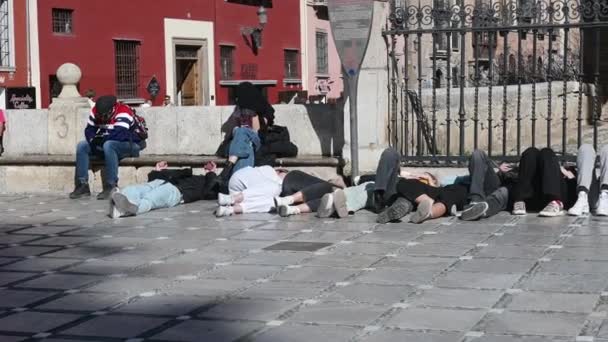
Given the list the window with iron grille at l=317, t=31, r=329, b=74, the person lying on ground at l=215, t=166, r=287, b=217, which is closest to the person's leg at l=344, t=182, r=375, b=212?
the person lying on ground at l=215, t=166, r=287, b=217

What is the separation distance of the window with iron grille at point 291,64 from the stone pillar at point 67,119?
2175 cm

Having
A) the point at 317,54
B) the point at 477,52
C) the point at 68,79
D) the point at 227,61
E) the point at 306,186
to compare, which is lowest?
A: the point at 306,186

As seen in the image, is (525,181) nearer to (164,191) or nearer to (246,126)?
(246,126)

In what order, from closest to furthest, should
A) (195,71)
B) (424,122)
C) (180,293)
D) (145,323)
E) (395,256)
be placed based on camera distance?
(145,323)
(180,293)
(395,256)
(424,122)
(195,71)

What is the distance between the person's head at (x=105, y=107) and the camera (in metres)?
12.7

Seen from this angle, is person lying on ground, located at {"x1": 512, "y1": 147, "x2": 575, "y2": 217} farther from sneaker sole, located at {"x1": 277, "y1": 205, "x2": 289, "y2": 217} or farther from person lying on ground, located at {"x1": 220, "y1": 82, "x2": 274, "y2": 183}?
person lying on ground, located at {"x1": 220, "y1": 82, "x2": 274, "y2": 183}

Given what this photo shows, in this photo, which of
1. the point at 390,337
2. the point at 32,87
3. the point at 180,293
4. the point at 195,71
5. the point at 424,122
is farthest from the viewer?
the point at 195,71

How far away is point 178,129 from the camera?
13438mm

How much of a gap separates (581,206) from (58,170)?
696 centimetres

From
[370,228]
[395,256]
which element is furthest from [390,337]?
[370,228]

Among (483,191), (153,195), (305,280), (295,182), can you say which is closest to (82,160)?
(153,195)

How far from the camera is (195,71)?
31.4 meters

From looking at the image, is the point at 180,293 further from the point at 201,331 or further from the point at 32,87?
the point at 32,87

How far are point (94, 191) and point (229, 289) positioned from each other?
6914 millimetres
